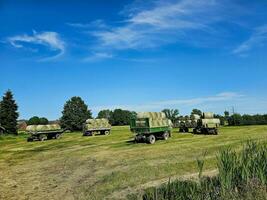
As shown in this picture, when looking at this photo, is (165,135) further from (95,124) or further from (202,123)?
(95,124)

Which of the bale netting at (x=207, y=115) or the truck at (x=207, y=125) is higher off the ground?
the bale netting at (x=207, y=115)

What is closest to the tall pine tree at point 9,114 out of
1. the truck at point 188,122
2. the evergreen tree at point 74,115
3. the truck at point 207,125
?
the evergreen tree at point 74,115

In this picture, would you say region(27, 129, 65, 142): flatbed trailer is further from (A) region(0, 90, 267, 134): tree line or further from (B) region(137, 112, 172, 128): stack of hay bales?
(B) region(137, 112, 172, 128): stack of hay bales

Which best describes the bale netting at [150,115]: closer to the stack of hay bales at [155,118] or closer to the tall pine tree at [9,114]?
the stack of hay bales at [155,118]

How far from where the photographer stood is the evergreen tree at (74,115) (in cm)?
8312

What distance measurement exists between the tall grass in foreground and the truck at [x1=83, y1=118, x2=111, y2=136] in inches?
1840

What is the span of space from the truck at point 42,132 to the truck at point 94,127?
12.8ft

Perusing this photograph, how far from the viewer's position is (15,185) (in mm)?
15391

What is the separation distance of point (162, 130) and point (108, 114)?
93809 mm

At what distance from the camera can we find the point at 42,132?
168ft

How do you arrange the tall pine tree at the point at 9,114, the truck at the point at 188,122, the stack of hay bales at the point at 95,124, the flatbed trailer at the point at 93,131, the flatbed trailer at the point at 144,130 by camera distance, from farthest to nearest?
the tall pine tree at the point at 9,114, the flatbed trailer at the point at 93,131, the stack of hay bales at the point at 95,124, the truck at the point at 188,122, the flatbed trailer at the point at 144,130

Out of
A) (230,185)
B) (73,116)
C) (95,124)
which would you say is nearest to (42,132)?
(95,124)

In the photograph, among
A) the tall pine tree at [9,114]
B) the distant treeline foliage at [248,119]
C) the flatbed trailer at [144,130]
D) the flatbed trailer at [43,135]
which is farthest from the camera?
the tall pine tree at [9,114]

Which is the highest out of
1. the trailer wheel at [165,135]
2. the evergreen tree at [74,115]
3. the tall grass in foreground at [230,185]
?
the evergreen tree at [74,115]
